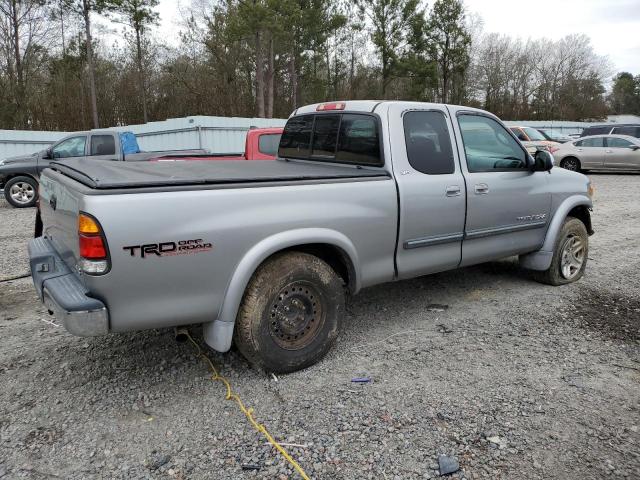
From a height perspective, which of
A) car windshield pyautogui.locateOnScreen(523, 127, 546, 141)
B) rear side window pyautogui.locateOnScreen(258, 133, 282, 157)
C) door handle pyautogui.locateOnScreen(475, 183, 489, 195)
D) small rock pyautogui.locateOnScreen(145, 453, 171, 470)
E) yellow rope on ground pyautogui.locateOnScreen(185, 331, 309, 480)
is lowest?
small rock pyautogui.locateOnScreen(145, 453, 171, 470)

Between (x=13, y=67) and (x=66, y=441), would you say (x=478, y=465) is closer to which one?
(x=66, y=441)

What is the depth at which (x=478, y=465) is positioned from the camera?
2645 millimetres

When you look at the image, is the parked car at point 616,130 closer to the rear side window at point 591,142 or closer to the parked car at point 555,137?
the parked car at point 555,137

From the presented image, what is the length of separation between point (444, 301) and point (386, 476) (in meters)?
2.73

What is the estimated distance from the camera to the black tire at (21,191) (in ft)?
39.5

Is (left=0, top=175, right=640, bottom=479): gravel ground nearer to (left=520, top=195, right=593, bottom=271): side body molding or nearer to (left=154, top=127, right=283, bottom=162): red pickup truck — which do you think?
(left=520, top=195, right=593, bottom=271): side body molding

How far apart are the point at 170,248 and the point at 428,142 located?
2.41 m

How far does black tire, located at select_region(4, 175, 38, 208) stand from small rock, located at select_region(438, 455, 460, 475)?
12381 millimetres

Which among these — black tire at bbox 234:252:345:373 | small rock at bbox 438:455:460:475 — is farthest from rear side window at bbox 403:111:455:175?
small rock at bbox 438:455:460:475

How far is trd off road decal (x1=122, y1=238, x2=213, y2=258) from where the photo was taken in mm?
2764

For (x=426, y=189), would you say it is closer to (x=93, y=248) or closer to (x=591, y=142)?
(x=93, y=248)

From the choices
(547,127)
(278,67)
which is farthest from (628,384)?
(547,127)

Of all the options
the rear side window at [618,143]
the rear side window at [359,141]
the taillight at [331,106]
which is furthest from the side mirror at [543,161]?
the rear side window at [618,143]

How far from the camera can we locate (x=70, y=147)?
12.2 meters
